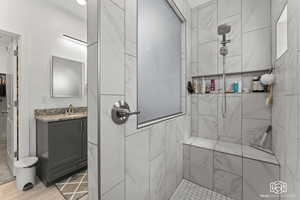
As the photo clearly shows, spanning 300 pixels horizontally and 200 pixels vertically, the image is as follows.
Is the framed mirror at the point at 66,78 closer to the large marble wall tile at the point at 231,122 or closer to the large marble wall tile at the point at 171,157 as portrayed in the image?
the large marble wall tile at the point at 171,157

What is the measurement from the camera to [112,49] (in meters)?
0.70

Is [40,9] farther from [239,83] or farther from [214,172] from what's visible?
[214,172]

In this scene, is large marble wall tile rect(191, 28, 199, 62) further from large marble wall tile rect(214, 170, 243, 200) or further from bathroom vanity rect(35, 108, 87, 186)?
bathroom vanity rect(35, 108, 87, 186)

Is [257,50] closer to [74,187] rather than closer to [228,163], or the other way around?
[228,163]

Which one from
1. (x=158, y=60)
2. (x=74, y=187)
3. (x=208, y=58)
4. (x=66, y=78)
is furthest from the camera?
(x=66, y=78)

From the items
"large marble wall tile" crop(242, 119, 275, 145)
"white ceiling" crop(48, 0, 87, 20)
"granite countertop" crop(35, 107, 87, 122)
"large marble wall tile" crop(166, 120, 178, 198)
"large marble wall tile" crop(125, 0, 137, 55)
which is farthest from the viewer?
"white ceiling" crop(48, 0, 87, 20)

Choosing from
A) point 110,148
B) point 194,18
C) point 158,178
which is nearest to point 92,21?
point 110,148

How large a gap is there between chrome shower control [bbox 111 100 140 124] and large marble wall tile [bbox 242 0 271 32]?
77.2 inches

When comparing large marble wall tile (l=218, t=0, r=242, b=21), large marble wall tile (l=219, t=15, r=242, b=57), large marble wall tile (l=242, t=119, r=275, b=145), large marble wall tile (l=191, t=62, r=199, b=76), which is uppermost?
large marble wall tile (l=218, t=0, r=242, b=21)

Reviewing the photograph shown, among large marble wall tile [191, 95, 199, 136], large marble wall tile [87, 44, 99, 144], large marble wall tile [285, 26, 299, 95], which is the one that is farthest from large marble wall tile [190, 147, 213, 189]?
A: large marble wall tile [87, 44, 99, 144]

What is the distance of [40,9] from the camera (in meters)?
1.97

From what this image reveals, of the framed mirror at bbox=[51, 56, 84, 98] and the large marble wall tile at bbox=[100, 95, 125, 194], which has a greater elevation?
the framed mirror at bbox=[51, 56, 84, 98]

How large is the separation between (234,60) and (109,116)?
74.2 inches

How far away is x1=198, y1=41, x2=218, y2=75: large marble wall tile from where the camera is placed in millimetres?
1924
